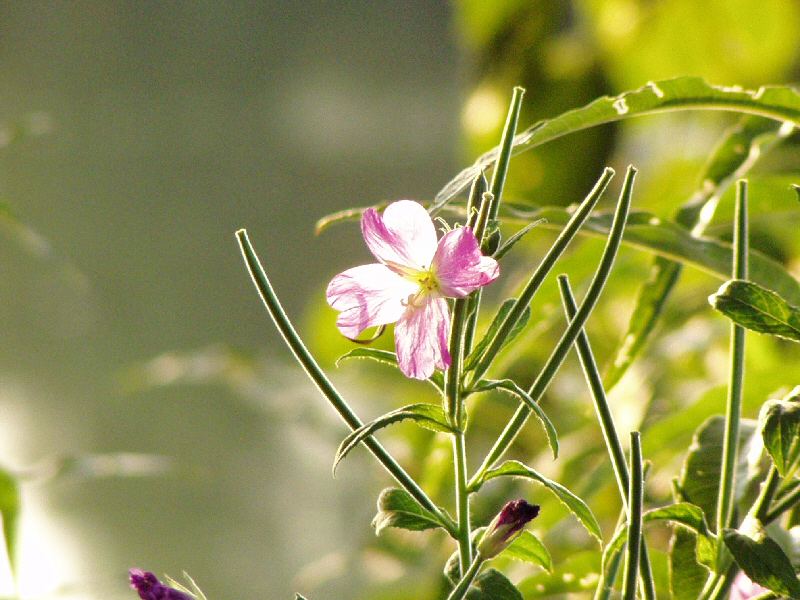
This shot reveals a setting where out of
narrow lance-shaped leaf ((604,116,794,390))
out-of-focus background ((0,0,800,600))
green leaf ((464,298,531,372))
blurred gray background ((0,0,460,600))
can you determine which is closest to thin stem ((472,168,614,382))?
green leaf ((464,298,531,372))

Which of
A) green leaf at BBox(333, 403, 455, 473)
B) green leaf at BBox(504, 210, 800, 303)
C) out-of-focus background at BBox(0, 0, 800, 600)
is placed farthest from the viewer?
out-of-focus background at BBox(0, 0, 800, 600)

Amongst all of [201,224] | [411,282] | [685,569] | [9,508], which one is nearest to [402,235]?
[411,282]

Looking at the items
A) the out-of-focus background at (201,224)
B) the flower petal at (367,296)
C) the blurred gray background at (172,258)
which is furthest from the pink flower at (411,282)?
the blurred gray background at (172,258)

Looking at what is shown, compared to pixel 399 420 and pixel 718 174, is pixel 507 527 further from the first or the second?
pixel 718 174

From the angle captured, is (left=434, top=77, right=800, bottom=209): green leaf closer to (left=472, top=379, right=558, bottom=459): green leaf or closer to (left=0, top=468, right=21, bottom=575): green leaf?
(left=472, top=379, right=558, bottom=459): green leaf

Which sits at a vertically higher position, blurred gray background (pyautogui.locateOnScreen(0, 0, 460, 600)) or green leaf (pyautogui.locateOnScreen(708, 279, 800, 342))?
blurred gray background (pyautogui.locateOnScreen(0, 0, 460, 600))

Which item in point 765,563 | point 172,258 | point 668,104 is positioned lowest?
point 765,563

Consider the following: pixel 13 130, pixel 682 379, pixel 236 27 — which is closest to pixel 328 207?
pixel 236 27
